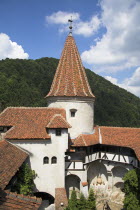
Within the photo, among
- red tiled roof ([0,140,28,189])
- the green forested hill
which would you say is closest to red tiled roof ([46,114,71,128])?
red tiled roof ([0,140,28,189])

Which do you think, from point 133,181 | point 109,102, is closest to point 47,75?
point 109,102

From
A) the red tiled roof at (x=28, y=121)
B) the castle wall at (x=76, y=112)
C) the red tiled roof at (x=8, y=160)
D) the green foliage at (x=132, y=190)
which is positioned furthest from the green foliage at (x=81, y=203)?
the castle wall at (x=76, y=112)

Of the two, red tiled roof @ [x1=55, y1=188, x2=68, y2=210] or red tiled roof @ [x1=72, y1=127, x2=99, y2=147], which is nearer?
red tiled roof @ [x1=55, y1=188, x2=68, y2=210]

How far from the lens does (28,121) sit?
19422 mm

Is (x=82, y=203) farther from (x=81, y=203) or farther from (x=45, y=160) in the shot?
(x=45, y=160)

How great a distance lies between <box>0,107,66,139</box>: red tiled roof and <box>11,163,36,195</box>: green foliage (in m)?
2.80

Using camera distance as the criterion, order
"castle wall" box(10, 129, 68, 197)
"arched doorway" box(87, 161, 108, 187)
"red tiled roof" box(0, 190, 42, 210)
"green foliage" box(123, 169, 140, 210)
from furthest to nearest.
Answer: "arched doorway" box(87, 161, 108, 187) → "castle wall" box(10, 129, 68, 197) → "green foliage" box(123, 169, 140, 210) → "red tiled roof" box(0, 190, 42, 210)

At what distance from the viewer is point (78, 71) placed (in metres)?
22.8

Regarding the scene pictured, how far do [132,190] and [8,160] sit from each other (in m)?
11.5

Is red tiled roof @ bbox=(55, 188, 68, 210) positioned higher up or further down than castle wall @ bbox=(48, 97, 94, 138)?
further down

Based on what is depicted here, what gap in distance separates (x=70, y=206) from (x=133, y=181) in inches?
253

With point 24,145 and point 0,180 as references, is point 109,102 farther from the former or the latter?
point 0,180

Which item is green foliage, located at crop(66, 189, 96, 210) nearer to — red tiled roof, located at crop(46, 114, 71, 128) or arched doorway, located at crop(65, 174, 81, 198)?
arched doorway, located at crop(65, 174, 81, 198)

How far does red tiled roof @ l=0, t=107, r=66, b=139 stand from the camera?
18.1 m
